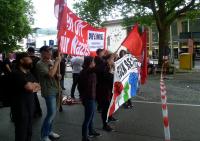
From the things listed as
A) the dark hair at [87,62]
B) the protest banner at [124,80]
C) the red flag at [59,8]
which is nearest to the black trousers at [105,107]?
the protest banner at [124,80]

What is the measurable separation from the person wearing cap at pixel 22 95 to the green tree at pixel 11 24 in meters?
26.9

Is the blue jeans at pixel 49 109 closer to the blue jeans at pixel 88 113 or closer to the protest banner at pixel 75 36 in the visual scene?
the blue jeans at pixel 88 113

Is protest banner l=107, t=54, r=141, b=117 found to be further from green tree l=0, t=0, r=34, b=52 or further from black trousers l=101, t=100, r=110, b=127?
green tree l=0, t=0, r=34, b=52

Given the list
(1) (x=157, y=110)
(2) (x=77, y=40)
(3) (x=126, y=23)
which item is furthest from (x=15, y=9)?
(2) (x=77, y=40)

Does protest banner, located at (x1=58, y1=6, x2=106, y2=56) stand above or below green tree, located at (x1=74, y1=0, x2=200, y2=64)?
below

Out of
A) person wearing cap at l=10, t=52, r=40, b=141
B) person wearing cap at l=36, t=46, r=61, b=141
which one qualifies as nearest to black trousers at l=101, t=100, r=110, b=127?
person wearing cap at l=36, t=46, r=61, b=141

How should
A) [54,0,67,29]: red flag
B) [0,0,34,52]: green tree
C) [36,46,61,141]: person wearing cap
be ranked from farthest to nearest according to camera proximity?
[0,0,34,52]: green tree < [54,0,67,29]: red flag < [36,46,61,141]: person wearing cap

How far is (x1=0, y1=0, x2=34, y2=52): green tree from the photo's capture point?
34.2m

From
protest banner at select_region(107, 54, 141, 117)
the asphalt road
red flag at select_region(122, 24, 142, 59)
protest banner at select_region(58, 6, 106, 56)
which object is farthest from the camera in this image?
red flag at select_region(122, 24, 142, 59)

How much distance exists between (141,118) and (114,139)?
7.29ft

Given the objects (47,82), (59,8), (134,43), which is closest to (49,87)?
(47,82)

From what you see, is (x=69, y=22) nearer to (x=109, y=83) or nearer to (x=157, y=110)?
(x=109, y=83)

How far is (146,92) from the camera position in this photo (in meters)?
15.3

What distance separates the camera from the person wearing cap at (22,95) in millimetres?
5988
